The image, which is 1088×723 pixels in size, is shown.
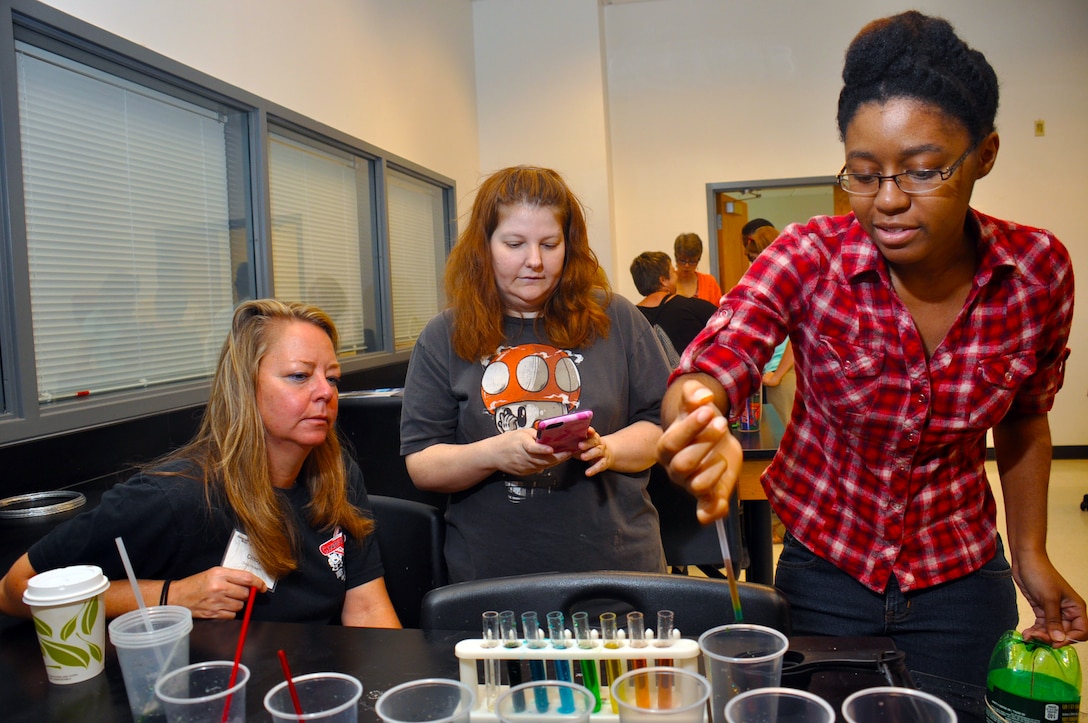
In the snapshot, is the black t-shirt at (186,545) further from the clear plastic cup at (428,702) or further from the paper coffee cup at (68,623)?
the clear plastic cup at (428,702)

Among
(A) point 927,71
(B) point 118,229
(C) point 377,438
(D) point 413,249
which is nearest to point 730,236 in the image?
(D) point 413,249

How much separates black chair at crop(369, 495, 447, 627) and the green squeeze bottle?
40.6 inches

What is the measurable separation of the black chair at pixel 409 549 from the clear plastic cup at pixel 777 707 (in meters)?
1.05

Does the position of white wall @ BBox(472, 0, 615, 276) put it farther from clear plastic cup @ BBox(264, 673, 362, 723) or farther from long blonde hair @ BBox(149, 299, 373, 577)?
clear plastic cup @ BBox(264, 673, 362, 723)

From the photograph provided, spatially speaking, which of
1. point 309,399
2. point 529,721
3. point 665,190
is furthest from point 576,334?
point 665,190

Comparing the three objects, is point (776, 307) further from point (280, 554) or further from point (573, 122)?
point (573, 122)

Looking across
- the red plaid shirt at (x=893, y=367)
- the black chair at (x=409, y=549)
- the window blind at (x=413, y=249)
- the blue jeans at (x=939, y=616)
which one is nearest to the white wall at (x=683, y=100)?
the window blind at (x=413, y=249)

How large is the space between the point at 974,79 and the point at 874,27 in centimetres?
15

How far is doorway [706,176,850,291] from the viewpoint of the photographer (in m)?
6.71

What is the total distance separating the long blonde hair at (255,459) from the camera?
141 centimetres

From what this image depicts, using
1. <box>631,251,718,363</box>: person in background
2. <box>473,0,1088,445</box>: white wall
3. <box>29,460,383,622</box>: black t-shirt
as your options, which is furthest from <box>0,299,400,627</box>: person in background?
<box>473,0,1088,445</box>: white wall

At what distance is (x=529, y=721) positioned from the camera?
0.76m

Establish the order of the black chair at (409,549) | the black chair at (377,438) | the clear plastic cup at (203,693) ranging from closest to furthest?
the clear plastic cup at (203,693), the black chair at (409,549), the black chair at (377,438)

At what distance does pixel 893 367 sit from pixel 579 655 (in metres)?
0.62
